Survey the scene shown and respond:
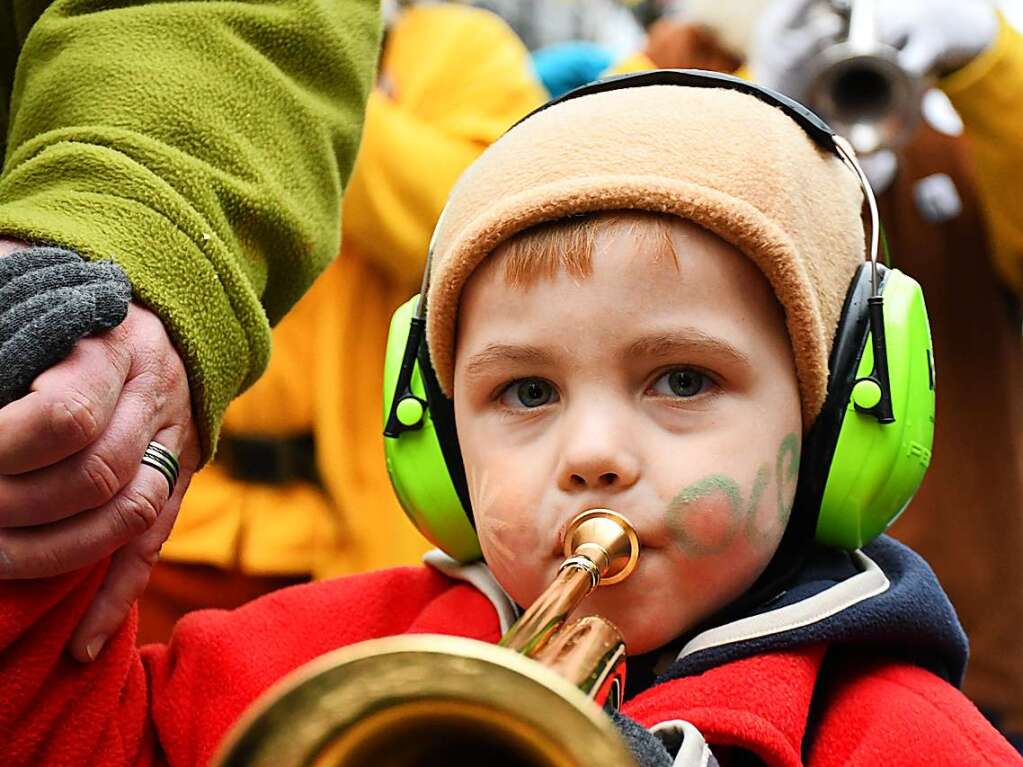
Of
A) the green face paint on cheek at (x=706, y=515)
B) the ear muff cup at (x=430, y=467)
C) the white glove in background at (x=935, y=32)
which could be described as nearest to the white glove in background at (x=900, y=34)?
the white glove in background at (x=935, y=32)

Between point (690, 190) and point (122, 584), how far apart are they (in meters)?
0.68

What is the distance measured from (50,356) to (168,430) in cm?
17

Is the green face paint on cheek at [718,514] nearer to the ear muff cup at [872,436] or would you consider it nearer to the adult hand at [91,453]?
the ear muff cup at [872,436]

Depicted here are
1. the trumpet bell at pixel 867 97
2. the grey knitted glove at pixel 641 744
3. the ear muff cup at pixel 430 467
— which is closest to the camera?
the grey knitted glove at pixel 641 744

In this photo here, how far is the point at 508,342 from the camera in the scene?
1.35 m

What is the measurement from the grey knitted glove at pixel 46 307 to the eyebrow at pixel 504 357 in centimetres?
36

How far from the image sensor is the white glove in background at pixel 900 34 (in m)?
2.83

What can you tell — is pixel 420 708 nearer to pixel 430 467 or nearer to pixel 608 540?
pixel 608 540

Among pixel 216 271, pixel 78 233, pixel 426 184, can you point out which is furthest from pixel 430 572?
pixel 426 184

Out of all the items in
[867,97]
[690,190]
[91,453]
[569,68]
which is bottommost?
[569,68]

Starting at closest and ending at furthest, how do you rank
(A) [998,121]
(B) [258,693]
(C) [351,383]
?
(B) [258,693], (C) [351,383], (A) [998,121]

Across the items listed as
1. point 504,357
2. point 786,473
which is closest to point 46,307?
point 504,357

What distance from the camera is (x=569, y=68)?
4.21 metres

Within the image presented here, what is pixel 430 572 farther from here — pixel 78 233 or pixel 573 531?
pixel 78 233
